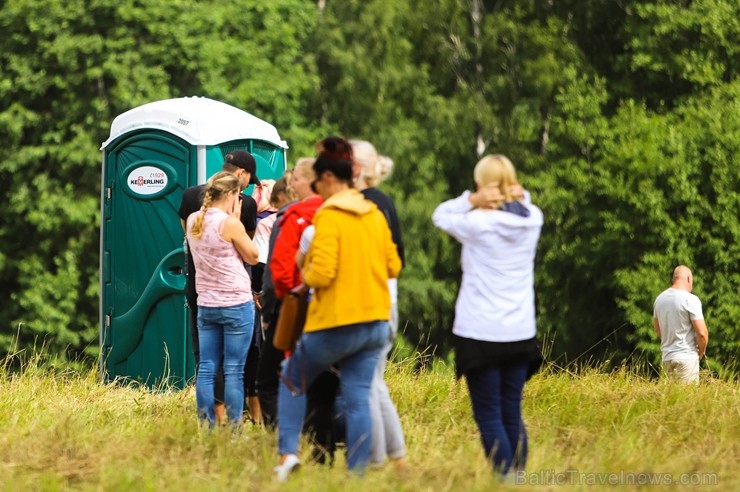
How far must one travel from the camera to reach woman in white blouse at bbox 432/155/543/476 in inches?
245

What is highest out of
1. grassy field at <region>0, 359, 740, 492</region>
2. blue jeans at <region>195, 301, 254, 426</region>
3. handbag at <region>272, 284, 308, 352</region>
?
handbag at <region>272, 284, 308, 352</region>

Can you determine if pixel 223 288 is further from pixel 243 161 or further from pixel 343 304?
pixel 343 304

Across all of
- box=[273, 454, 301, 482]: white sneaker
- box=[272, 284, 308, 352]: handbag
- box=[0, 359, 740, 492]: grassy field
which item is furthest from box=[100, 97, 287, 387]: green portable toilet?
box=[273, 454, 301, 482]: white sneaker

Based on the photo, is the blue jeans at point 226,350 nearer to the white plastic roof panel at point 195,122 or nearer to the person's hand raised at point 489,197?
the person's hand raised at point 489,197

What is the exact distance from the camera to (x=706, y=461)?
693 cm

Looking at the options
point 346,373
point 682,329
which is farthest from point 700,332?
point 346,373

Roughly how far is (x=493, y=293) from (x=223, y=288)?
1.97 m

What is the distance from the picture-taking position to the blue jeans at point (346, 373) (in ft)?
20.4

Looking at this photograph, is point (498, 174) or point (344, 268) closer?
point (344, 268)

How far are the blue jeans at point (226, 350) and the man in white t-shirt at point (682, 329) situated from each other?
14.5 feet

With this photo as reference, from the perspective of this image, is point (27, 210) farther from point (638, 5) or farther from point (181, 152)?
point (181, 152)

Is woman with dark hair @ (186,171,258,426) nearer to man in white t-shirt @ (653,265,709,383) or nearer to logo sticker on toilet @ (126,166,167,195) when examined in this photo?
logo sticker on toilet @ (126,166,167,195)

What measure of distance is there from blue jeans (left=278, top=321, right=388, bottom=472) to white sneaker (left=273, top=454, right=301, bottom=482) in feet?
0.20

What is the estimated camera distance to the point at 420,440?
759 cm
